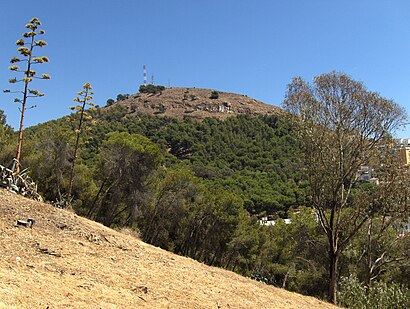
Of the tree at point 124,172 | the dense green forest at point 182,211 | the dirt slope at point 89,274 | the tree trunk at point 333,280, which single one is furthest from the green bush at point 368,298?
the tree at point 124,172

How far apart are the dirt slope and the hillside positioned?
300ft

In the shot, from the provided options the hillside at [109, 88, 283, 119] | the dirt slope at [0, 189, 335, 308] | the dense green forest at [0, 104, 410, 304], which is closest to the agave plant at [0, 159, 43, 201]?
the dirt slope at [0, 189, 335, 308]

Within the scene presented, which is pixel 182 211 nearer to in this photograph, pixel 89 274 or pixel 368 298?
pixel 368 298

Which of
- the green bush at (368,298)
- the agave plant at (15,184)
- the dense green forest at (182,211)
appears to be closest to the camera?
the agave plant at (15,184)

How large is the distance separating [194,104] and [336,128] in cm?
10361

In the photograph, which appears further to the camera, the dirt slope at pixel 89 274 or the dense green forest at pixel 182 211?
the dense green forest at pixel 182 211

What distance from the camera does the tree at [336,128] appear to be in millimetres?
14930

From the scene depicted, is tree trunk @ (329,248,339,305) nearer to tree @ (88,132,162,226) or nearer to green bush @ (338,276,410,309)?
green bush @ (338,276,410,309)

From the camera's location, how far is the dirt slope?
6121 mm

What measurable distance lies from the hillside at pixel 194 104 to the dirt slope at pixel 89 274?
91303 millimetres

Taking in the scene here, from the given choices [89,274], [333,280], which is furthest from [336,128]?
[89,274]

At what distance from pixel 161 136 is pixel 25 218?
230 ft

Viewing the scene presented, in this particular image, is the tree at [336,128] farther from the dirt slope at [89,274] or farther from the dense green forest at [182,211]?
the dirt slope at [89,274]

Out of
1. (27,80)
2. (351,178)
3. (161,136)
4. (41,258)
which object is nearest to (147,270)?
(41,258)
